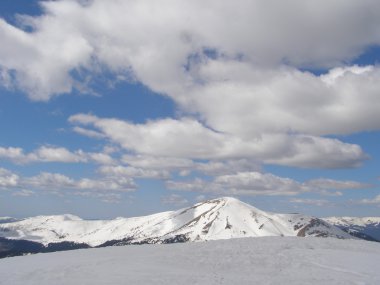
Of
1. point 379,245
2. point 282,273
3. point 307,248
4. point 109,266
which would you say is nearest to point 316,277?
point 282,273

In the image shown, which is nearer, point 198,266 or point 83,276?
point 83,276

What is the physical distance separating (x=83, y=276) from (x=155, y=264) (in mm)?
6647

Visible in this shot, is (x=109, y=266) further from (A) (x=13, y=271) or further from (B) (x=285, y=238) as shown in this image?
(B) (x=285, y=238)

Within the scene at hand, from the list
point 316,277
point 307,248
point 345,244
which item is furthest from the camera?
point 345,244

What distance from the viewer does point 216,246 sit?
138 feet

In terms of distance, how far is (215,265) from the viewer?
33844 millimetres

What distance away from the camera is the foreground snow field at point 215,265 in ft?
94.8

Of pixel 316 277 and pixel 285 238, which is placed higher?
pixel 285 238

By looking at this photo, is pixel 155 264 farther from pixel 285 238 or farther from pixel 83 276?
pixel 285 238

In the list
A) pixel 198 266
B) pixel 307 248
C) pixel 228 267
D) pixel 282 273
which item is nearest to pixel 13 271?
pixel 198 266

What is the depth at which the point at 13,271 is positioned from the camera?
32.3 metres

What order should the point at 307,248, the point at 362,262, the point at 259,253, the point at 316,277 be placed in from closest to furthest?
1. the point at 316,277
2. the point at 362,262
3. the point at 259,253
4. the point at 307,248

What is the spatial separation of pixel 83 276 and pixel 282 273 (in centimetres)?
1454

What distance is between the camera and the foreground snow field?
28.9 m
